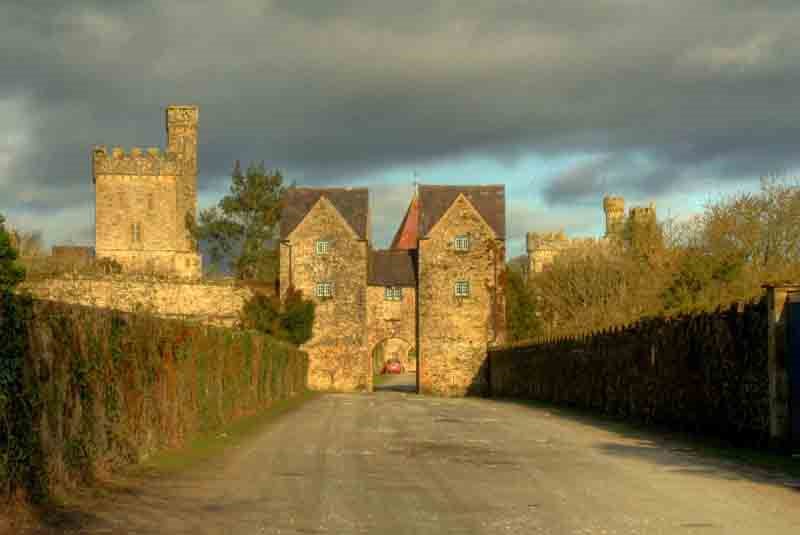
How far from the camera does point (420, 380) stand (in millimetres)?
58938

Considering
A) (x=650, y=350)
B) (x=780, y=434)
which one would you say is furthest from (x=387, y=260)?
(x=780, y=434)

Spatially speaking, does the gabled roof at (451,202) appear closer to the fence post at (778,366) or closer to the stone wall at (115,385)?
the stone wall at (115,385)

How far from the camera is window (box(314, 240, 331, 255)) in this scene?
60.0 meters

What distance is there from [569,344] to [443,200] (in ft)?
97.9

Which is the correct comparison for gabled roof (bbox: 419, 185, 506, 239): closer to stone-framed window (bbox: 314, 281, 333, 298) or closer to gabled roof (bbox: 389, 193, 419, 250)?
stone-framed window (bbox: 314, 281, 333, 298)

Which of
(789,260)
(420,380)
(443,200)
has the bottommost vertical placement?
(420,380)

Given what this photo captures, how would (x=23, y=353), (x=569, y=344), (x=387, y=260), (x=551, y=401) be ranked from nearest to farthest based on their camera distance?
(x=23, y=353), (x=569, y=344), (x=551, y=401), (x=387, y=260)

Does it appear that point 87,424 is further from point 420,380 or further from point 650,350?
point 420,380

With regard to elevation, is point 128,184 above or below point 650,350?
above

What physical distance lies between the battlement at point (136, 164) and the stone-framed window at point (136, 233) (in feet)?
14.6

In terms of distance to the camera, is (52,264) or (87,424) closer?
(87,424)

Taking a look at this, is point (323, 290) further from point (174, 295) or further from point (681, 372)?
point (681, 372)

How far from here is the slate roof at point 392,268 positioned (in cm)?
6103

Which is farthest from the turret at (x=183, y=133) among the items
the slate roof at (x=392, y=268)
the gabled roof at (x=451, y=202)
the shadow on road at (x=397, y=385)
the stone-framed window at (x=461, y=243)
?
the stone-framed window at (x=461, y=243)
